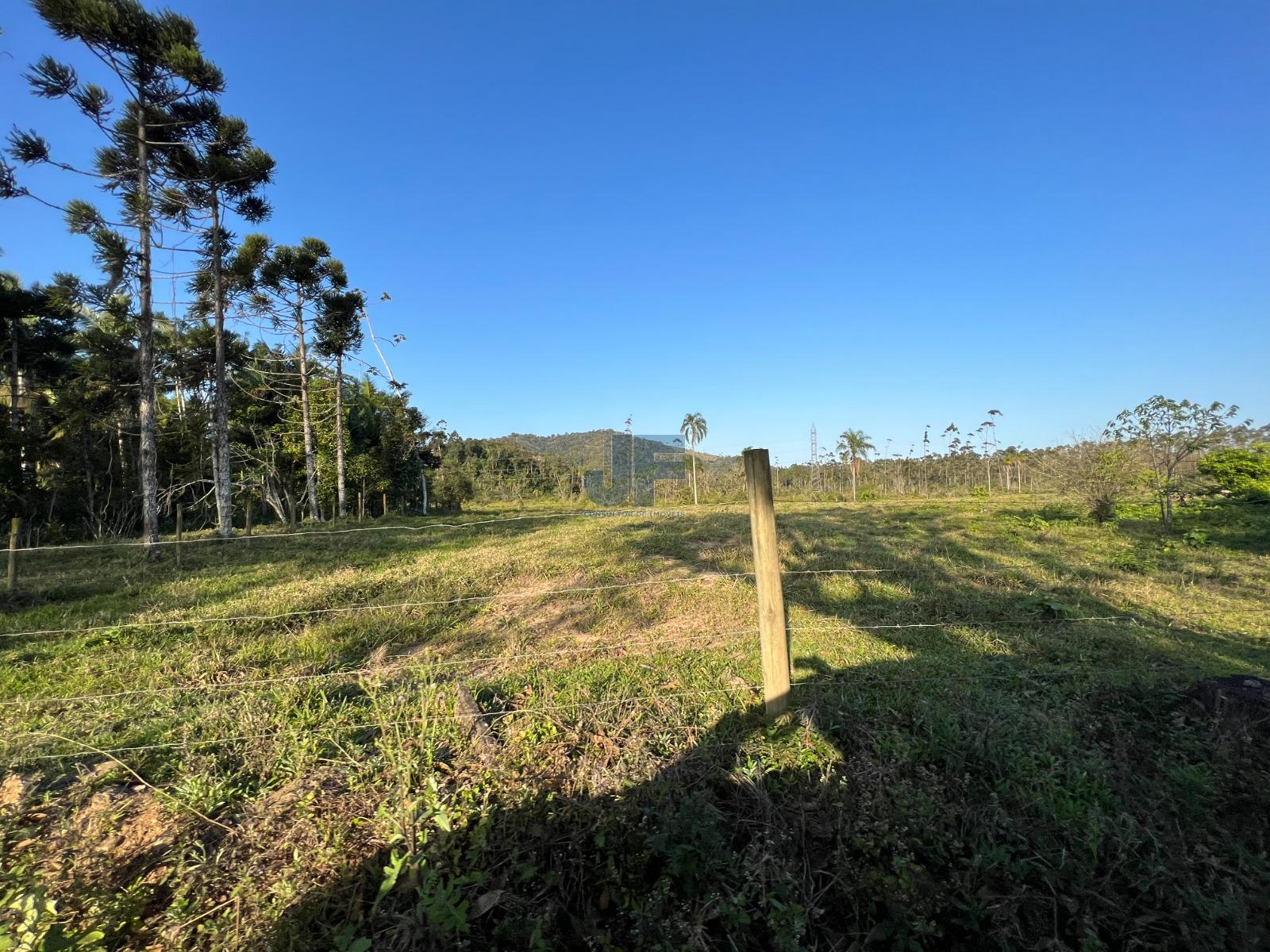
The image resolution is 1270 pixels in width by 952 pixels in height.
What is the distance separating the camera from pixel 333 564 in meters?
7.33

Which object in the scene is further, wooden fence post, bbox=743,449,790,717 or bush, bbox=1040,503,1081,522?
bush, bbox=1040,503,1081,522

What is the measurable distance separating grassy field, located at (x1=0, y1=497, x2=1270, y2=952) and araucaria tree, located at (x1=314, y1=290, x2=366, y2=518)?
1355 cm

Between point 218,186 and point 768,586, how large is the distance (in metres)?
14.1

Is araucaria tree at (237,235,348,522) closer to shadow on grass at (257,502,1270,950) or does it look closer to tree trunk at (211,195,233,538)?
tree trunk at (211,195,233,538)

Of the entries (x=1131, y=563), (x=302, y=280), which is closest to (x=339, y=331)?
(x=302, y=280)

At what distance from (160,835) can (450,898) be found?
116 centimetres

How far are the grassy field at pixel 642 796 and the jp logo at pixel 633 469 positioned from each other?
19.0 meters

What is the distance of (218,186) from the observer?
1054 centimetres

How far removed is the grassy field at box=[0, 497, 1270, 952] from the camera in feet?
5.49

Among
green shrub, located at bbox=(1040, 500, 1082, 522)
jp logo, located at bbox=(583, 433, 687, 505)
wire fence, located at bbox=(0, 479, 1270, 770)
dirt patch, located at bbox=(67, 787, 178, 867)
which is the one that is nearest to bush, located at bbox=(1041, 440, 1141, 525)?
green shrub, located at bbox=(1040, 500, 1082, 522)

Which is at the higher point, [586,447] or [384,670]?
[586,447]

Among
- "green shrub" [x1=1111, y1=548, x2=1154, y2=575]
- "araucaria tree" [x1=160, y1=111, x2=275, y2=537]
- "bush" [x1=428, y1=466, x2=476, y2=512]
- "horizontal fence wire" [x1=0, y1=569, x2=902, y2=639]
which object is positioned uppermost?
"araucaria tree" [x1=160, y1=111, x2=275, y2=537]

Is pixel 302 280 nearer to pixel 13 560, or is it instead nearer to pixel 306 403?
pixel 306 403

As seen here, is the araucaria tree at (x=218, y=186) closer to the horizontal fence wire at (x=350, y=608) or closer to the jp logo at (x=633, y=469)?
the horizontal fence wire at (x=350, y=608)
